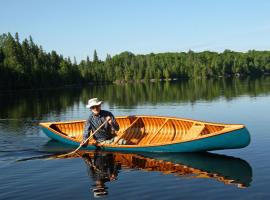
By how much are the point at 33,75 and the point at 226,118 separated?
328 feet

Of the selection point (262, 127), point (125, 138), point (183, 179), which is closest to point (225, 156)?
point (183, 179)

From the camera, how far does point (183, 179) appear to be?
15.8 m

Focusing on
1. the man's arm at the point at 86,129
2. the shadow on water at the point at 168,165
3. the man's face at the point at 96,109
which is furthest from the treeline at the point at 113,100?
the shadow on water at the point at 168,165

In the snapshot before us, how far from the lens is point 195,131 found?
68.3 feet

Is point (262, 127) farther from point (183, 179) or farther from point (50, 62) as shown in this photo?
point (50, 62)

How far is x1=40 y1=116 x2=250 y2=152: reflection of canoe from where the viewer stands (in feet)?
61.1

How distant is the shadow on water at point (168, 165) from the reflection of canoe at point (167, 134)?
1.33 feet

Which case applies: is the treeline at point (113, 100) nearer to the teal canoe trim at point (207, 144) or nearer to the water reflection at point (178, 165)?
the teal canoe trim at point (207, 144)

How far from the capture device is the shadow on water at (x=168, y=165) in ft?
52.0

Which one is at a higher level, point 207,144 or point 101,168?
point 207,144

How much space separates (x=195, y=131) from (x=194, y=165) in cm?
304

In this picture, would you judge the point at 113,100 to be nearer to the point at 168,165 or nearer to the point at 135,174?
the point at 168,165

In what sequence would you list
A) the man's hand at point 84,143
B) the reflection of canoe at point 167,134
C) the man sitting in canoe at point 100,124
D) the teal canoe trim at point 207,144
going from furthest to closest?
1. the man's hand at point 84,143
2. the man sitting in canoe at point 100,124
3. the reflection of canoe at point 167,134
4. the teal canoe trim at point 207,144

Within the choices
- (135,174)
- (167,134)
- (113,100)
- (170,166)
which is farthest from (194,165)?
(113,100)
